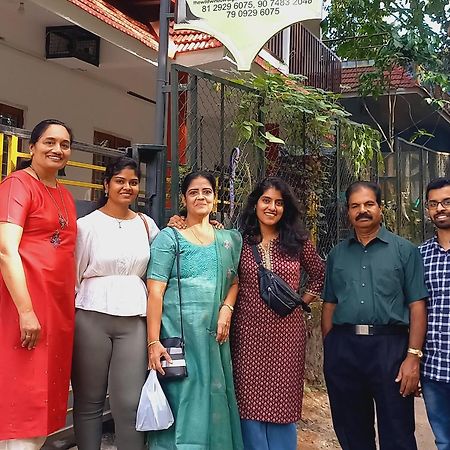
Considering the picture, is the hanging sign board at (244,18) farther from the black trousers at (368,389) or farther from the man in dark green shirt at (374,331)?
the black trousers at (368,389)

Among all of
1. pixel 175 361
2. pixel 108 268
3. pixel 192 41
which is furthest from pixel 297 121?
pixel 175 361

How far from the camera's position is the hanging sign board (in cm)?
350

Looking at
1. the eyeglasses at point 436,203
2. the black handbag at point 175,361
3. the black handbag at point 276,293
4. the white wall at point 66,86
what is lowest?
the black handbag at point 175,361

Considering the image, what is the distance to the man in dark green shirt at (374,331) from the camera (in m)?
2.94

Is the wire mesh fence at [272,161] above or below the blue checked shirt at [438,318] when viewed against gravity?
above

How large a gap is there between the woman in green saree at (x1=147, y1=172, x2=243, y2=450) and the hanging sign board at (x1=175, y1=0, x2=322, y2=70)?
3.49 feet

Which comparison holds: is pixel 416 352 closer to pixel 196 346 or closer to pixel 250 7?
pixel 196 346

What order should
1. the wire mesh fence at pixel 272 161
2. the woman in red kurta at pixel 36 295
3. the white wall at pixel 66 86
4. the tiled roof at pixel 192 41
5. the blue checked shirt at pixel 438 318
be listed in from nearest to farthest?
the woman in red kurta at pixel 36 295 → the blue checked shirt at pixel 438 318 → the wire mesh fence at pixel 272 161 → the white wall at pixel 66 86 → the tiled roof at pixel 192 41

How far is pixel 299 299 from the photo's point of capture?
3.02m

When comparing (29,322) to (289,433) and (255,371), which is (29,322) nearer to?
(255,371)

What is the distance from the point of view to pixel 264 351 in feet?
9.94

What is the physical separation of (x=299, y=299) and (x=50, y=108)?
207 inches

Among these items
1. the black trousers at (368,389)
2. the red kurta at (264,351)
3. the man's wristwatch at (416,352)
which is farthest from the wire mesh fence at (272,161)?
the man's wristwatch at (416,352)

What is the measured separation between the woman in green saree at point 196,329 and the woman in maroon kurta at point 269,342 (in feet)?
0.38
